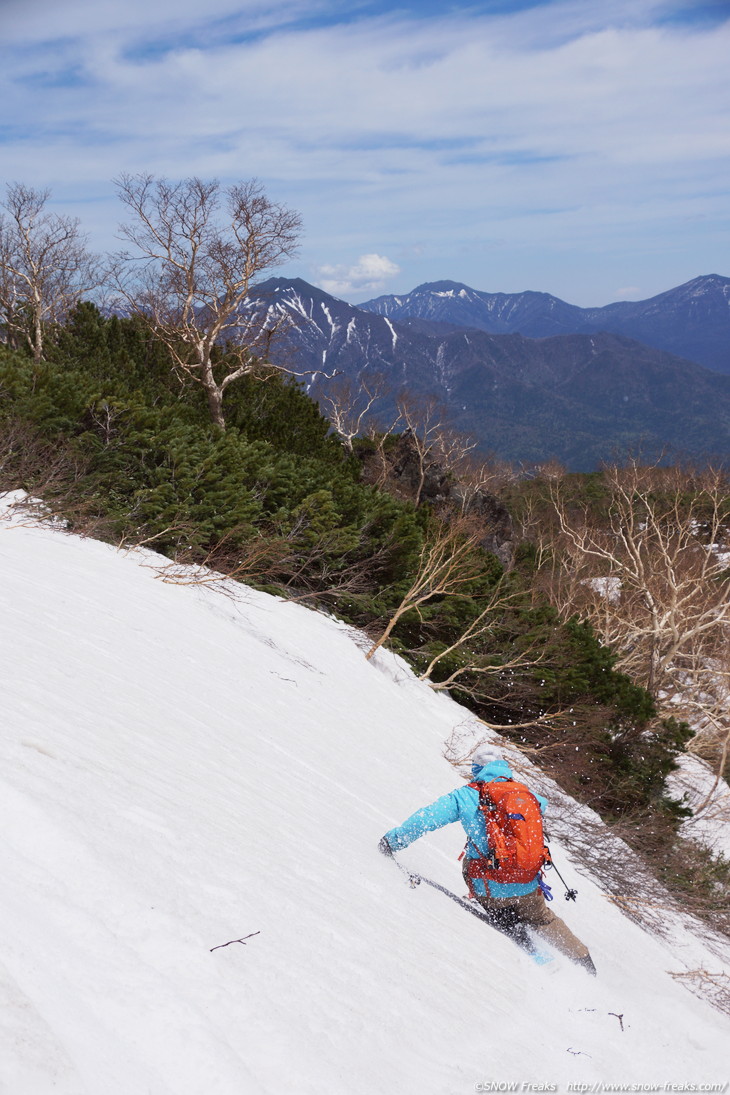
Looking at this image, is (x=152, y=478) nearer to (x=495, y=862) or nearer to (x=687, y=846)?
(x=495, y=862)

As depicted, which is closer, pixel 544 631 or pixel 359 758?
pixel 359 758

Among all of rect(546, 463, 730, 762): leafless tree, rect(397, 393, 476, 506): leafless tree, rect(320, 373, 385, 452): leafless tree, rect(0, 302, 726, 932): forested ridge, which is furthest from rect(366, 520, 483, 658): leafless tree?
rect(320, 373, 385, 452): leafless tree

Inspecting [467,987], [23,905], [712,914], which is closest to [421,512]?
[712,914]

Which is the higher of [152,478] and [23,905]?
[152,478]

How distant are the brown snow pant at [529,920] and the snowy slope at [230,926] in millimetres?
157

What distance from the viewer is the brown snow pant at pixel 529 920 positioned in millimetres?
4379

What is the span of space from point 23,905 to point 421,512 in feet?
50.6

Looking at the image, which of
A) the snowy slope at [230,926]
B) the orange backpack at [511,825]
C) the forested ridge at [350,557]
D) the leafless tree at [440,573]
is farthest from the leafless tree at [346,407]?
the orange backpack at [511,825]

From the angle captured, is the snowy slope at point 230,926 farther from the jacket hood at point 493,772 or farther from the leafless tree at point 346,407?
the leafless tree at point 346,407

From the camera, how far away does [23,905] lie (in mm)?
2111

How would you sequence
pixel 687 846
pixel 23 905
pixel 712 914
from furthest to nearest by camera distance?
pixel 687 846
pixel 712 914
pixel 23 905

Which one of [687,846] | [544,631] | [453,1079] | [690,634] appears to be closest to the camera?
[453,1079]

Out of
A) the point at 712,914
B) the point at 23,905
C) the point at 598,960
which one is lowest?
the point at 712,914

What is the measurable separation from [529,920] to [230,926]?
8.43 ft
